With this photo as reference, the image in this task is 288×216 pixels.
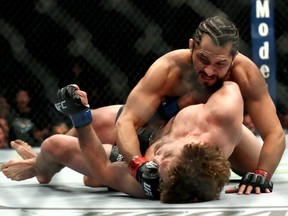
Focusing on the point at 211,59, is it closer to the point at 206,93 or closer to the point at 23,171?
the point at 206,93

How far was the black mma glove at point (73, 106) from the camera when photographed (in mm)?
2156

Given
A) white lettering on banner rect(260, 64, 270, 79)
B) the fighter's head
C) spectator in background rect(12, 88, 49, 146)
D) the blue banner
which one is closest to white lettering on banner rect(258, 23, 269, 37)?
the blue banner

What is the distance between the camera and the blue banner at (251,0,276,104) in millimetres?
4656

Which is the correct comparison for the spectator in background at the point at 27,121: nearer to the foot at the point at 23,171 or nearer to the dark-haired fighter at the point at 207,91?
the foot at the point at 23,171

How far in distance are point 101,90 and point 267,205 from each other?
2.93 meters

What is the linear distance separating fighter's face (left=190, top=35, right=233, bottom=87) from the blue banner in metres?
2.44

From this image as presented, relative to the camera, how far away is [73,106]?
7.08 ft

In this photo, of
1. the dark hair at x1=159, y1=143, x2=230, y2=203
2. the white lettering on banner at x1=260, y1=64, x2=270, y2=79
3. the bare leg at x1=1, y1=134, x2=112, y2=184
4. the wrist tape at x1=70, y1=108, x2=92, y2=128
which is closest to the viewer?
the dark hair at x1=159, y1=143, x2=230, y2=203

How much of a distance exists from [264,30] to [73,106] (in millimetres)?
2755

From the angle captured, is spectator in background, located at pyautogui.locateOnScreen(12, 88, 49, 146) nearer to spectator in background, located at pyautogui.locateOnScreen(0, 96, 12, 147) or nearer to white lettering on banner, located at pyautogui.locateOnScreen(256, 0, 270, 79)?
spectator in background, located at pyautogui.locateOnScreen(0, 96, 12, 147)

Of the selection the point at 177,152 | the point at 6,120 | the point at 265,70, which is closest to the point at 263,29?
the point at 265,70

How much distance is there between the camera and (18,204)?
2.07 metres

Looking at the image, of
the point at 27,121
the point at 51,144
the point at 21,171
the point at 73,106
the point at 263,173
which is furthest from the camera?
the point at 27,121

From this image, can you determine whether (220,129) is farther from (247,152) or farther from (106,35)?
(106,35)
